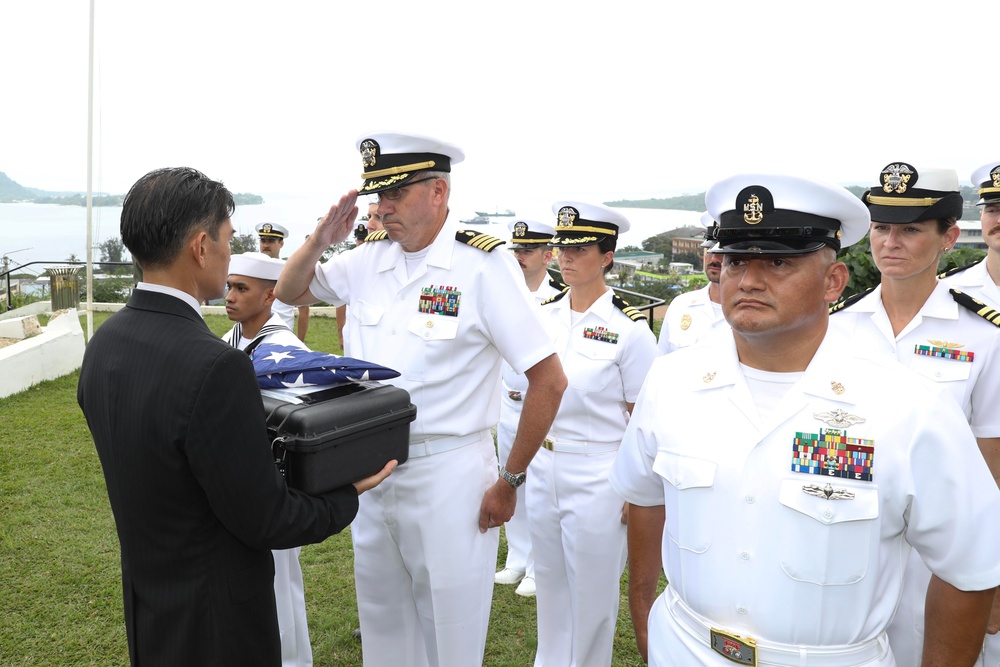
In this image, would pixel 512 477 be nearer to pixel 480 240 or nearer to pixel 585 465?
pixel 585 465

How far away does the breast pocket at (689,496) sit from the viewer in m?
1.78

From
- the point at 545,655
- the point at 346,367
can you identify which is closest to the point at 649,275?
the point at 545,655

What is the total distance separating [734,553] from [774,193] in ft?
3.02

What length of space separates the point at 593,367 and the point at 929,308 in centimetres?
151

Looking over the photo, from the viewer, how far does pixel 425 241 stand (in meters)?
2.95

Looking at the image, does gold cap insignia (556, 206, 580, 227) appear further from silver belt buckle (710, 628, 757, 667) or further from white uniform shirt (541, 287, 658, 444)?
silver belt buckle (710, 628, 757, 667)

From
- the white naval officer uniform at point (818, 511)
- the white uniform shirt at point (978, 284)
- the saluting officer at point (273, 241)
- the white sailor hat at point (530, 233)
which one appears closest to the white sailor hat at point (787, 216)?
the white naval officer uniform at point (818, 511)

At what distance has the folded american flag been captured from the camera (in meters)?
2.15

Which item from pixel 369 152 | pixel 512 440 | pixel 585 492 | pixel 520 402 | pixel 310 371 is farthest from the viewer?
pixel 512 440

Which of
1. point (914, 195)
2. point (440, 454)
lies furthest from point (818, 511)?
point (914, 195)

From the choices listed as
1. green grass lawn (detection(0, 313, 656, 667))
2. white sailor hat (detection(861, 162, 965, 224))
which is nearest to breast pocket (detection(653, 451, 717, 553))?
white sailor hat (detection(861, 162, 965, 224))

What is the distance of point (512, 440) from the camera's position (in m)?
4.44

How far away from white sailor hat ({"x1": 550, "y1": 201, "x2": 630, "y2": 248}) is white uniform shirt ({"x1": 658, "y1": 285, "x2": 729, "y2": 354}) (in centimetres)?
109

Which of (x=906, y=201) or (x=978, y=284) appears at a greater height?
(x=906, y=201)
